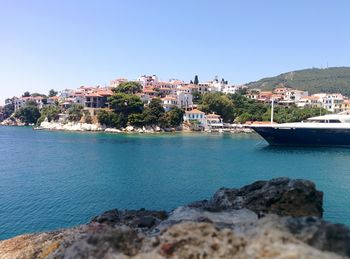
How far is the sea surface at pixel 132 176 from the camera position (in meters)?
19.7

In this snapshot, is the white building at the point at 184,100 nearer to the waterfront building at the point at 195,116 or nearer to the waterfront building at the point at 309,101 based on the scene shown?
the waterfront building at the point at 195,116

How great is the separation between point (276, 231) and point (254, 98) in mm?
99983

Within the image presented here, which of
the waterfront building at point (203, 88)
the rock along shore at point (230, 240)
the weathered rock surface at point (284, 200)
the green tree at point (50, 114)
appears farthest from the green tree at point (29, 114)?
the rock along shore at point (230, 240)

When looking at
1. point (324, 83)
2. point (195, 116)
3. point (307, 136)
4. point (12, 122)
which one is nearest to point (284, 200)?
point (307, 136)

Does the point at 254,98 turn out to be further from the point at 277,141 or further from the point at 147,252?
the point at 147,252

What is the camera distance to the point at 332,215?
62.0 ft

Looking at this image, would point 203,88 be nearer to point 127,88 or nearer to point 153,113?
point 127,88

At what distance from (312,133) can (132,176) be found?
29.7 meters

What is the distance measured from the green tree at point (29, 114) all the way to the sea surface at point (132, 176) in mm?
54919

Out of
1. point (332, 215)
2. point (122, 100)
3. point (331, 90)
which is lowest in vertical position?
point (332, 215)

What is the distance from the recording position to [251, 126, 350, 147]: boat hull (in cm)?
4862

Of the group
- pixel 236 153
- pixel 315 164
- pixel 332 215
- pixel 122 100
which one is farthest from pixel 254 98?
pixel 332 215

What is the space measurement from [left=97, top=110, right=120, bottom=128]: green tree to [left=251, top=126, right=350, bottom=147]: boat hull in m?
34.8

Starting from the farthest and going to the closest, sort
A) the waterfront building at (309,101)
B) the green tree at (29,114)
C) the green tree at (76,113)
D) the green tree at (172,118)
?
1. the waterfront building at (309,101)
2. the green tree at (29,114)
3. the green tree at (76,113)
4. the green tree at (172,118)
